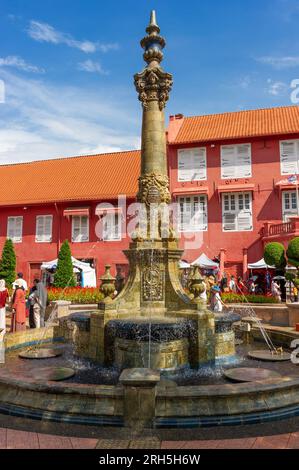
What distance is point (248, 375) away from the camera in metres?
6.62

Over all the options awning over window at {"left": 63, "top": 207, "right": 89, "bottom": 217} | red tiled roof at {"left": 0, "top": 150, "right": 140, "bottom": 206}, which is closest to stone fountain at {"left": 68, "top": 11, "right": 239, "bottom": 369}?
red tiled roof at {"left": 0, "top": 150, "right": 140, "bottom": 206}

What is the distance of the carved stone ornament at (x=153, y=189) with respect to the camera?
384 inches

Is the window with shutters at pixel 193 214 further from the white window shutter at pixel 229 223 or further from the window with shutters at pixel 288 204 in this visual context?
the window with shutters at pixel 288 204

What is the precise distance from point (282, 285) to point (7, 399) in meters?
19.7

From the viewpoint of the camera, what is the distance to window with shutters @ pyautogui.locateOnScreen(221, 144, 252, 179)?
25812 mm

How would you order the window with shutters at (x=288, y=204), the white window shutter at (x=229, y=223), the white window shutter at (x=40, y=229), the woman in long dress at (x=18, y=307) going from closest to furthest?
the woman in long dress at (x=18, y=307) < the window with shutters at (x=288, y=204) < the white window shutter at (x=229, y=223) < the white window shutter at (x=40, y=229)

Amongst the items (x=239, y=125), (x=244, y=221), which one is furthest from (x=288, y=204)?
(x=239, y=125)

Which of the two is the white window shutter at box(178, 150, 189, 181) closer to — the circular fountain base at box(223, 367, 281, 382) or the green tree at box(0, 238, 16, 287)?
the green tree at box(0, 238, 16, 287)

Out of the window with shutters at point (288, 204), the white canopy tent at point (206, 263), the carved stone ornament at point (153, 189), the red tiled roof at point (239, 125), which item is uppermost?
the red tiled roof at point (239, 125)

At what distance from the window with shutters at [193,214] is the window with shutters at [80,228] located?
23.8ft

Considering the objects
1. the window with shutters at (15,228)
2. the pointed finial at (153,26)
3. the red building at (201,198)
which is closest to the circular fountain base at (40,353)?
the pointed finial at (153,26)

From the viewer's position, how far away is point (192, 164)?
26.7 metres

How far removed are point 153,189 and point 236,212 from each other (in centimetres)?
1675

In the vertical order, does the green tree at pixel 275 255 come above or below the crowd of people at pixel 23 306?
above
